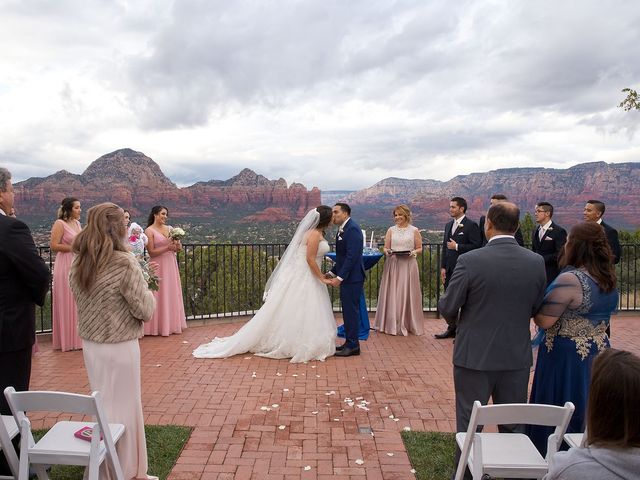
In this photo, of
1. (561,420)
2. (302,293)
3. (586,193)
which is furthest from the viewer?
(586,193)

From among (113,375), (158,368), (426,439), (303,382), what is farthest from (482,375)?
(158,368)

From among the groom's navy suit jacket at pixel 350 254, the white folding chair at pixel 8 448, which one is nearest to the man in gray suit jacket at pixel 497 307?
the white folding chair at pixel 8 448

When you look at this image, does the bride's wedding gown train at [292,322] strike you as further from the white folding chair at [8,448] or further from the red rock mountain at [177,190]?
the red rock mountain at [177,190]

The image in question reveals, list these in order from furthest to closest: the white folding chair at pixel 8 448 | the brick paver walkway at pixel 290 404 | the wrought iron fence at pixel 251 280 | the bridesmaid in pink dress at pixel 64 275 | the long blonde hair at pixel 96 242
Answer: the wrought iron fence at pixel 251 280, the bridesmaid in pink dress at pixel 64 275, the brick paver walkway at pixel 290 404, the long blonde hair at pixel 96 242, the white folding chair at pixel 8 448

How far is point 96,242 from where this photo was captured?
3287 millimetres

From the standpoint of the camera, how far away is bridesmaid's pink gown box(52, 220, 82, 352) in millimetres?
7242

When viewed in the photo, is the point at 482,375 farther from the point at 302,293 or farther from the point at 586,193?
the point at 586,193

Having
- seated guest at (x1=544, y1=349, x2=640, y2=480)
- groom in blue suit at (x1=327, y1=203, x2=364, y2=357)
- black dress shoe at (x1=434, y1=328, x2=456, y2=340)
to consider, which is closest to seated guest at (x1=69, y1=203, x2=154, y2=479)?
seated guest at (x1=544, y1=349, x2=640, y2=480)

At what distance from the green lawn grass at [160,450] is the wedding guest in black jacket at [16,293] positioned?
1.49 ft

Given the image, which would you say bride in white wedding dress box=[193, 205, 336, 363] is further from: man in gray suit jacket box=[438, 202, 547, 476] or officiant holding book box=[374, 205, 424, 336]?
man in gray suit jacket box=[438, 202, 547, 476]

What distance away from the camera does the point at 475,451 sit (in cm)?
276

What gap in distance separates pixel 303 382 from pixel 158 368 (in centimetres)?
197

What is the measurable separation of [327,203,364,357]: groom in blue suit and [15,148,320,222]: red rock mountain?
19.7 m

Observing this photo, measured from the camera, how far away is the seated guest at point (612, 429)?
63.3 inches
